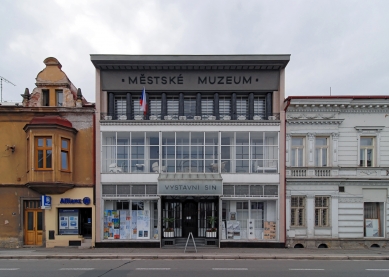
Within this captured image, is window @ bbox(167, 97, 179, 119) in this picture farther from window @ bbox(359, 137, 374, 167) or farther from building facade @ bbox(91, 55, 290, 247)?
window @ bbox(359, 137, 374, 167)

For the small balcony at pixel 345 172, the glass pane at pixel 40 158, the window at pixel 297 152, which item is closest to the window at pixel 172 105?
the window at pixel 297 152

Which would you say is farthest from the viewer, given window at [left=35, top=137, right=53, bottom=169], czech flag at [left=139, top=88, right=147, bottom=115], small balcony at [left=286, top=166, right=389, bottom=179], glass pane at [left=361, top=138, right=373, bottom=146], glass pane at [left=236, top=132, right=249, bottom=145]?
glass pane at [left=236, top=132, right=249, bottom=145]

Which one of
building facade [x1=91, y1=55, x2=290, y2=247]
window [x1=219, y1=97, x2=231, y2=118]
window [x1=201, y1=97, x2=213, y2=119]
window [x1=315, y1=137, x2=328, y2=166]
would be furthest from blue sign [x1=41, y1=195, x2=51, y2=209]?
window [x1=315, y1=137, x2=328, y2=166]

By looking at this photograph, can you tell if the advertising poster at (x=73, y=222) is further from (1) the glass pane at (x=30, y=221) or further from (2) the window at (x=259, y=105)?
(2) the window at (x=259, y=105)

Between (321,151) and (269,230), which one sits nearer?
(269,230)

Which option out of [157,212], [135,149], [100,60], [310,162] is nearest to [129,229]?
[157,212]

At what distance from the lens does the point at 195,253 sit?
13.9 metres

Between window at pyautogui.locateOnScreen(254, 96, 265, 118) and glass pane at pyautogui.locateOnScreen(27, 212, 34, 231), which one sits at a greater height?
window at pyautogui.locateOnScreen(254, 96, 265, 118)

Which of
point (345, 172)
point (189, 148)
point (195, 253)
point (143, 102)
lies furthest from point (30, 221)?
point (345, 172)

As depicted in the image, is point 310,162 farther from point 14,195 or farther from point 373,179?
point 14,195

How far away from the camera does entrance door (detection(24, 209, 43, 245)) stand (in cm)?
1583

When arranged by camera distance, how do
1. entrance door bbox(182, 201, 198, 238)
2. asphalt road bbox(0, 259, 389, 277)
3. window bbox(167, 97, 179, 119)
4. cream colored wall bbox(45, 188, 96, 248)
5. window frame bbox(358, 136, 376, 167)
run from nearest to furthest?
asphalt road bbox(0, 259, 389, 277) < cream colored wall bbox(45, 188, 96, 248) < window frame bbox(358, 136, 376, 167) < entrance door bbox(182, 201, 198, 238) < window bbox(167, 97, 179, 119)

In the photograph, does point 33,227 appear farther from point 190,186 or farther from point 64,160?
point 190,186

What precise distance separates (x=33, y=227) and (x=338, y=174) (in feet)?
59.4
